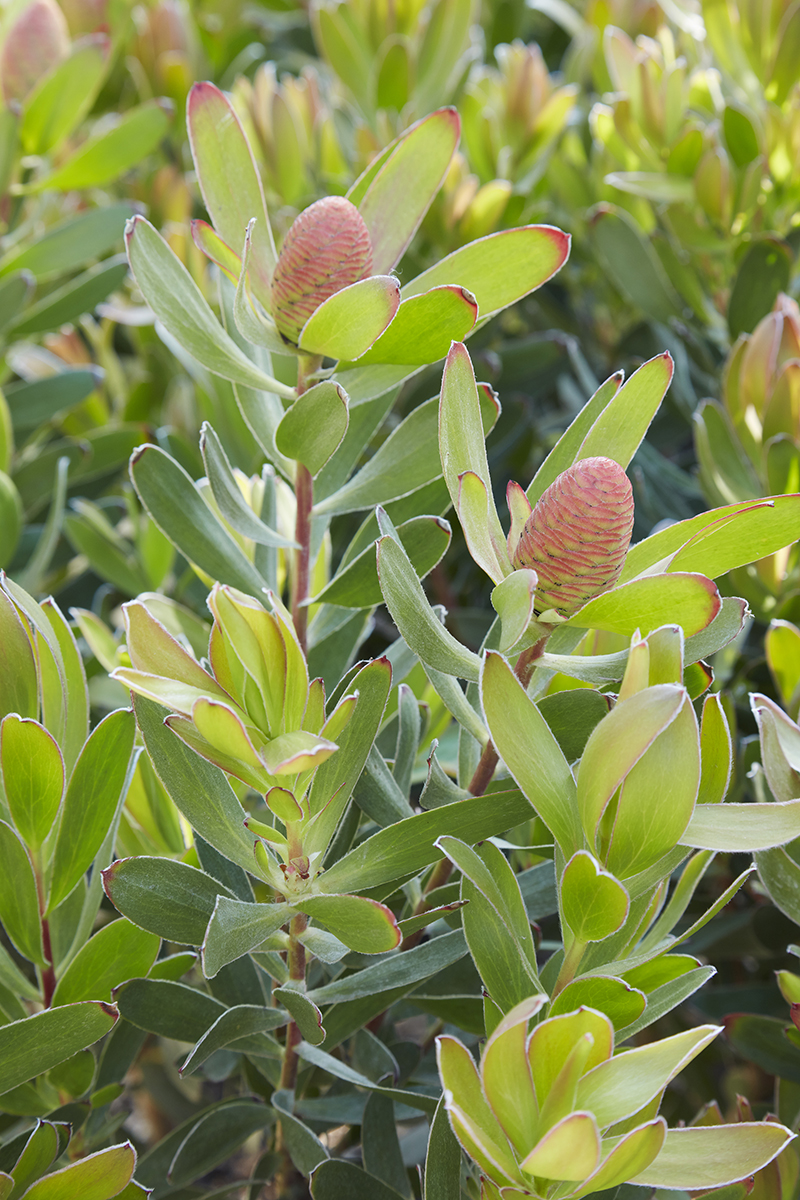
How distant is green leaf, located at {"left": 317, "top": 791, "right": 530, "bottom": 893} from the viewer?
0.48 m

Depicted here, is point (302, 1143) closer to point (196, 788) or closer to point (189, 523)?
point (196, 788)

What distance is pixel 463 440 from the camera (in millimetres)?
486

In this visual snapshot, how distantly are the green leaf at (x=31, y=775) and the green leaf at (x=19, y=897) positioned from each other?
0.01 metres

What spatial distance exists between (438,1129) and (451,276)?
441mm

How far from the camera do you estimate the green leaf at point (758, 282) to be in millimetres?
957

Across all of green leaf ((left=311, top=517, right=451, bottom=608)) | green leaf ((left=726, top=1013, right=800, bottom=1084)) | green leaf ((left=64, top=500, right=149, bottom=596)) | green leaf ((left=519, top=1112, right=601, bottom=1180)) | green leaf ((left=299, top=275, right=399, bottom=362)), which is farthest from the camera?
green leaf ((left=64, top=500, right=149, bottom=596))

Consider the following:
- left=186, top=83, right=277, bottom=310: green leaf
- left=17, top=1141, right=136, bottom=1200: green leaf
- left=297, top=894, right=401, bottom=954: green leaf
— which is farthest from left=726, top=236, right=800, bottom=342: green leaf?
left=17, top=1141, right=136, bottom=1200: green leaf

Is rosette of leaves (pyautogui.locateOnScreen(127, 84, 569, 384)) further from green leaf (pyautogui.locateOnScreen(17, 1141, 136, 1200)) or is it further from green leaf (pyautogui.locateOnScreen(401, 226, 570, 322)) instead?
green leaf (pyautogui.locateOnScreen(17, 1141, 136, 1200))

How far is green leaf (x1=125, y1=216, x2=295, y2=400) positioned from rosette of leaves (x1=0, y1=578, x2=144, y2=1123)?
166 mm

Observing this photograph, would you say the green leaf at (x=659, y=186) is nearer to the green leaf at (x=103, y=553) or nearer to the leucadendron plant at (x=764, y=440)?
the leucadendron plant at (x=764, y=440)

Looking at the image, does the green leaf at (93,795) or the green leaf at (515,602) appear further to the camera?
the green leaf at (93,795)

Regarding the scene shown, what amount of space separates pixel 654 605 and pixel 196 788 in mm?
241

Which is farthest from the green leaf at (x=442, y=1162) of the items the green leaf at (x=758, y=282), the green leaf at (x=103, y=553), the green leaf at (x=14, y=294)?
the green leaf at (x=758, y=282)

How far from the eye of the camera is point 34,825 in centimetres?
56
